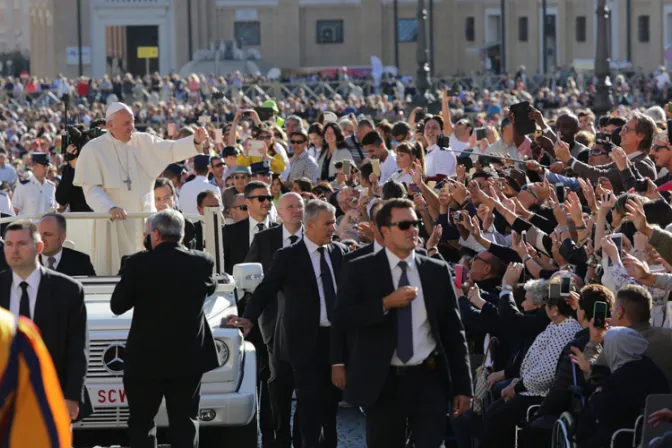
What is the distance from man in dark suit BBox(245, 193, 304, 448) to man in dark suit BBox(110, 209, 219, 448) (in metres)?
1.18

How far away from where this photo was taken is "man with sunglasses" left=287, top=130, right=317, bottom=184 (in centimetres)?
1777

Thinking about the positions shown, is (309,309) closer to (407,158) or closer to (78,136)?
(407,158)

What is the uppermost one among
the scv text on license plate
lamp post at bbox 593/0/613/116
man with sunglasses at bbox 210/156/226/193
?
lamp post at bbox 593/0/613/116

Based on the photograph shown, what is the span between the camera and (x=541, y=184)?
1189 centimetres

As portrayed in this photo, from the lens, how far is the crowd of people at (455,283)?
7883 mm

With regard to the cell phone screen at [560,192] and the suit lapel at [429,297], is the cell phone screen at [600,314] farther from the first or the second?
the cell phone screen at [560,192]

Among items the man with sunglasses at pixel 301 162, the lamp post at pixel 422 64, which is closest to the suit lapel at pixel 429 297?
the man with sunglasses at pixel 301 162

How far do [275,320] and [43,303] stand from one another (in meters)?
2.30

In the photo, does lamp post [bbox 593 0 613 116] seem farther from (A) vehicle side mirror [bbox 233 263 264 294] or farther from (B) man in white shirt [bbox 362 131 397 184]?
(A) vehicle side mirror [bbox 233 263 264 294]

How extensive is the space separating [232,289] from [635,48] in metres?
62.7

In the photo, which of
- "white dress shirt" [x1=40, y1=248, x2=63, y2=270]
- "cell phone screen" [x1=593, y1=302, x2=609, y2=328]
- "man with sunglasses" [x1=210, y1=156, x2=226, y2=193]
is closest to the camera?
"cell phone screen" [x1=593, y1=302, x2=609, y2=328]

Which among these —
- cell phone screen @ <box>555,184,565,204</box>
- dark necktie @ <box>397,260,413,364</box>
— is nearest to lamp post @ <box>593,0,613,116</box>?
cell phone screen @ <box>555,184,565,204</box>

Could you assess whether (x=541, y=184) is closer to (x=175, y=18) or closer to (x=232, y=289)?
(x=232, y=289)

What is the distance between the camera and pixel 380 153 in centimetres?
1639
